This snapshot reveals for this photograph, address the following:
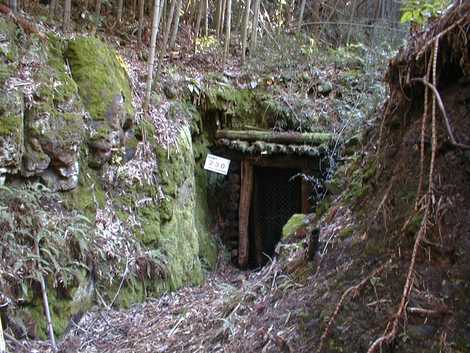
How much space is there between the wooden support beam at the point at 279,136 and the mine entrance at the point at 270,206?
0.71 metres

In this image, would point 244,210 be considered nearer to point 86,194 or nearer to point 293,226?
point 293,226

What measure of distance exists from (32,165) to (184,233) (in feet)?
7.49

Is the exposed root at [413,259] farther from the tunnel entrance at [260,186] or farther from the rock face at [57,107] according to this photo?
the tunnel entrance at [260,186]

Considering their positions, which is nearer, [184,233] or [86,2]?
[184,233]

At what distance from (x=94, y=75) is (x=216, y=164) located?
8.02 ft

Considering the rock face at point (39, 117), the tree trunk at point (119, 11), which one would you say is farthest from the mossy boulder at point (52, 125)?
the tree trunk at point (119, 11)

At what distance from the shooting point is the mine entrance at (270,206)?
7.56 m

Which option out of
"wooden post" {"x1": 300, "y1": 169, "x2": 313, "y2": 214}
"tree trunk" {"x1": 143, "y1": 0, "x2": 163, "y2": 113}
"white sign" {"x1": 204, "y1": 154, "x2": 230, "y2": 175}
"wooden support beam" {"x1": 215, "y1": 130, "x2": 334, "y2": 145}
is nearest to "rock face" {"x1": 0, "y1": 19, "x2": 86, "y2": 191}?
"tree trunk" {"x1": 143, "y1": 0, "x2": 163, "y2": 113}

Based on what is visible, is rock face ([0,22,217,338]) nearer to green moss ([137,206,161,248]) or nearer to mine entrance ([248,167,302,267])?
green moss ([137,206,161,248])

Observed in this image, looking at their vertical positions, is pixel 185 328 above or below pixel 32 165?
below

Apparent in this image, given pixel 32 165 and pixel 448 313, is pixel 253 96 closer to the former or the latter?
pixel 32 165

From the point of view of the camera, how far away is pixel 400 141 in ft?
8.34

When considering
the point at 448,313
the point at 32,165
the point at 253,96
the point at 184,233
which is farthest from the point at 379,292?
the point at 253,96

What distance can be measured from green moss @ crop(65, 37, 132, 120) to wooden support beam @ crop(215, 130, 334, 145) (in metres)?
2.11
